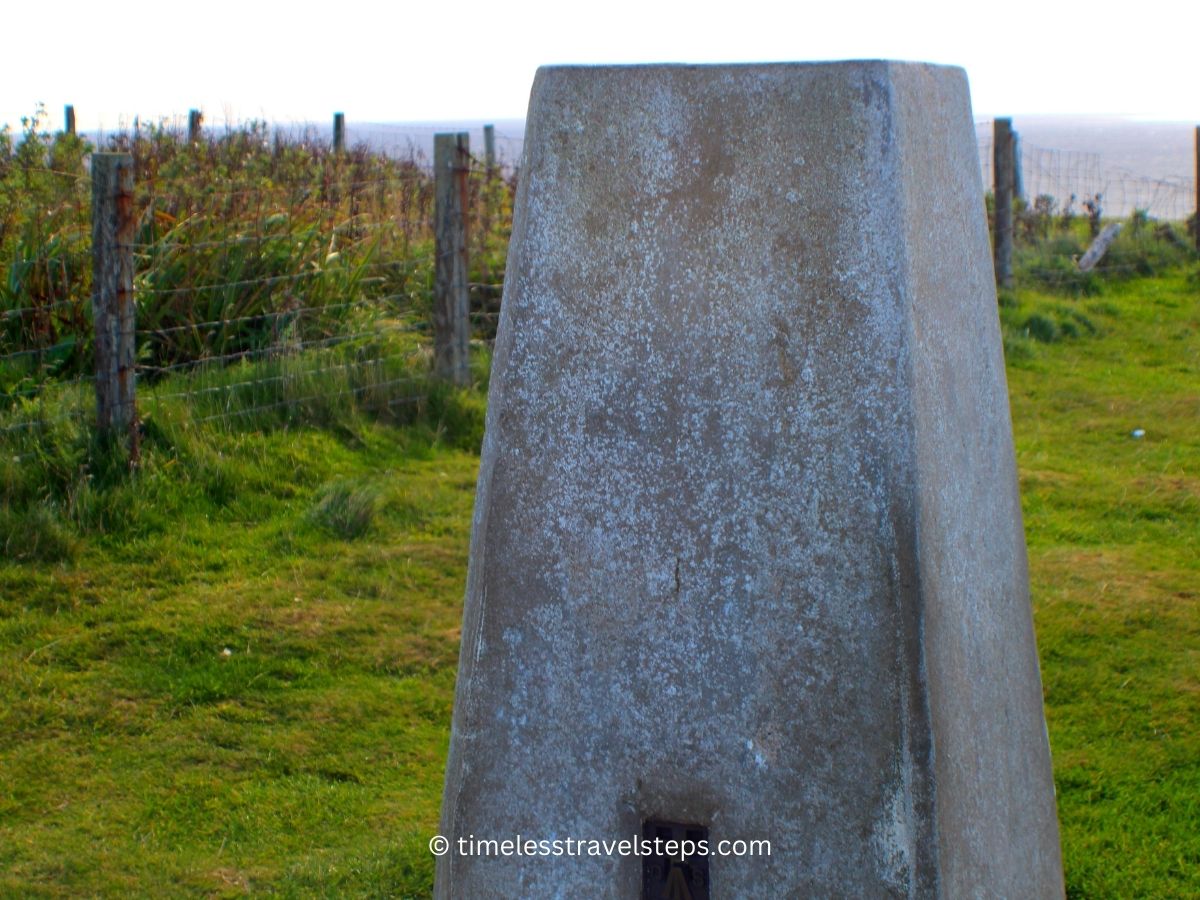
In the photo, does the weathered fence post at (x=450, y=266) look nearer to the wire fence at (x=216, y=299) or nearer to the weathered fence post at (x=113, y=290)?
the wire fence at (x=216, y=299)

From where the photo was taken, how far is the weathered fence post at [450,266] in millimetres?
6777

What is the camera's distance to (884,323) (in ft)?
6.23

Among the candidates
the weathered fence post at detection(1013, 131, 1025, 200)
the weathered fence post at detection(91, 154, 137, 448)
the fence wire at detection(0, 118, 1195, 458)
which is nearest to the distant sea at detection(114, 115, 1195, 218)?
the weathered fence post at detection(1013, 131, 1025, 200)

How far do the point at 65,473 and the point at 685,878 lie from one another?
3868 millimetres

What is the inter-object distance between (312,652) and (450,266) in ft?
9.82

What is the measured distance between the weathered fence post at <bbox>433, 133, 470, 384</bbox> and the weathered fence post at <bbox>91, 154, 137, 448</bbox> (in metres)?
1.81

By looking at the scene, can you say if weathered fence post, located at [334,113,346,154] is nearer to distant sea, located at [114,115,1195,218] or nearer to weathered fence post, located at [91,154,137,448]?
distant sea, located at [114,115,1195,218]

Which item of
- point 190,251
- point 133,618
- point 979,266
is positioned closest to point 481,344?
point 190,251

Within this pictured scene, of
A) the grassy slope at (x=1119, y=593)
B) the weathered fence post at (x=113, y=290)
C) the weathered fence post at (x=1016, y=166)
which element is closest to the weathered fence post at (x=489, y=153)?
the weathered fence post at (x=1016, y=166)

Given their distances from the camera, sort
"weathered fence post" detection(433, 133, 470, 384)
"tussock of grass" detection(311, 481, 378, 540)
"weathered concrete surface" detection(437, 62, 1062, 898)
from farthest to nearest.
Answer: "weathered fence post" detection(433, 133, 470, 384) → "tussock of grass" detection(311, 481, 378, 540) → "weathered concrete surface" detection(437, 62, 1062, 898)

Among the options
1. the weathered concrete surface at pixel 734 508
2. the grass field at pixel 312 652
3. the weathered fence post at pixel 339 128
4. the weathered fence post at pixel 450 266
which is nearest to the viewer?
the weathered concrete surface at pixel 734 508

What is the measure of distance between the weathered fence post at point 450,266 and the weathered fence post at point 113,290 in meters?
1.81

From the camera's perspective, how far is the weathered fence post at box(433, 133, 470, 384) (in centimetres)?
678

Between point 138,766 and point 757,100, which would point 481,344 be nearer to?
point 138,766
